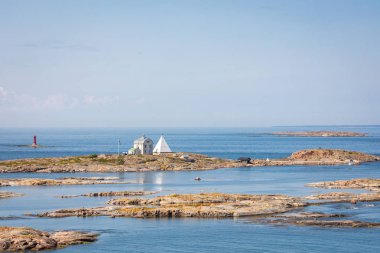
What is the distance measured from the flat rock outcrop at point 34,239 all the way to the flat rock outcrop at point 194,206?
14.2 meters

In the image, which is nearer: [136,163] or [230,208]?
[230,208]

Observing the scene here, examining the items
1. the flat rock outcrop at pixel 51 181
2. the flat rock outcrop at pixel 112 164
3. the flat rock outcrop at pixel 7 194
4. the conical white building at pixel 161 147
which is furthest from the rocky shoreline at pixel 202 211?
the conical white building at pixel 161 147

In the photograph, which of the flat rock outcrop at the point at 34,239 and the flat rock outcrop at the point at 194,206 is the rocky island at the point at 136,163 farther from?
the flat rock outcrop at the point at 34,239

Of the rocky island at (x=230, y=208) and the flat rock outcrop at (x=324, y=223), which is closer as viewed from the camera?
the flat rock outcrop at (x=324, y=223)

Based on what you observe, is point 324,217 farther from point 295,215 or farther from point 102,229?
point 102,229

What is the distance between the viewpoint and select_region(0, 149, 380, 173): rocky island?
144m

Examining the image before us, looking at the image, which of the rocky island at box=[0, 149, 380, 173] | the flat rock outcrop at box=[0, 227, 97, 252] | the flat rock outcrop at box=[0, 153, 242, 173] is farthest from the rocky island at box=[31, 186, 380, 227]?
the rocky island at box=[0, 149, 380, 173]

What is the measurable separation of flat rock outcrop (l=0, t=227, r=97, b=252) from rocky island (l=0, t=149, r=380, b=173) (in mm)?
81274

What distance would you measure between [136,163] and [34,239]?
91.8 meters

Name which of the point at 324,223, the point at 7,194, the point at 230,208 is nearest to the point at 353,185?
the point at 230,208

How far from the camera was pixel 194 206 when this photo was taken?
80.3 m

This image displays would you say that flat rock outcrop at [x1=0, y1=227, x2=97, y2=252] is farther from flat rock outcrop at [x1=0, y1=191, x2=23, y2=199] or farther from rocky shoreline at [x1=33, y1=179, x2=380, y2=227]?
flat rock outcrop at [x1=0, y1=191, x2=23, y2=199]

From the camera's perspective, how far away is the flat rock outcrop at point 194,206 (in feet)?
253

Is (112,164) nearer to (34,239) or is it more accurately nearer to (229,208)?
(229,208)
